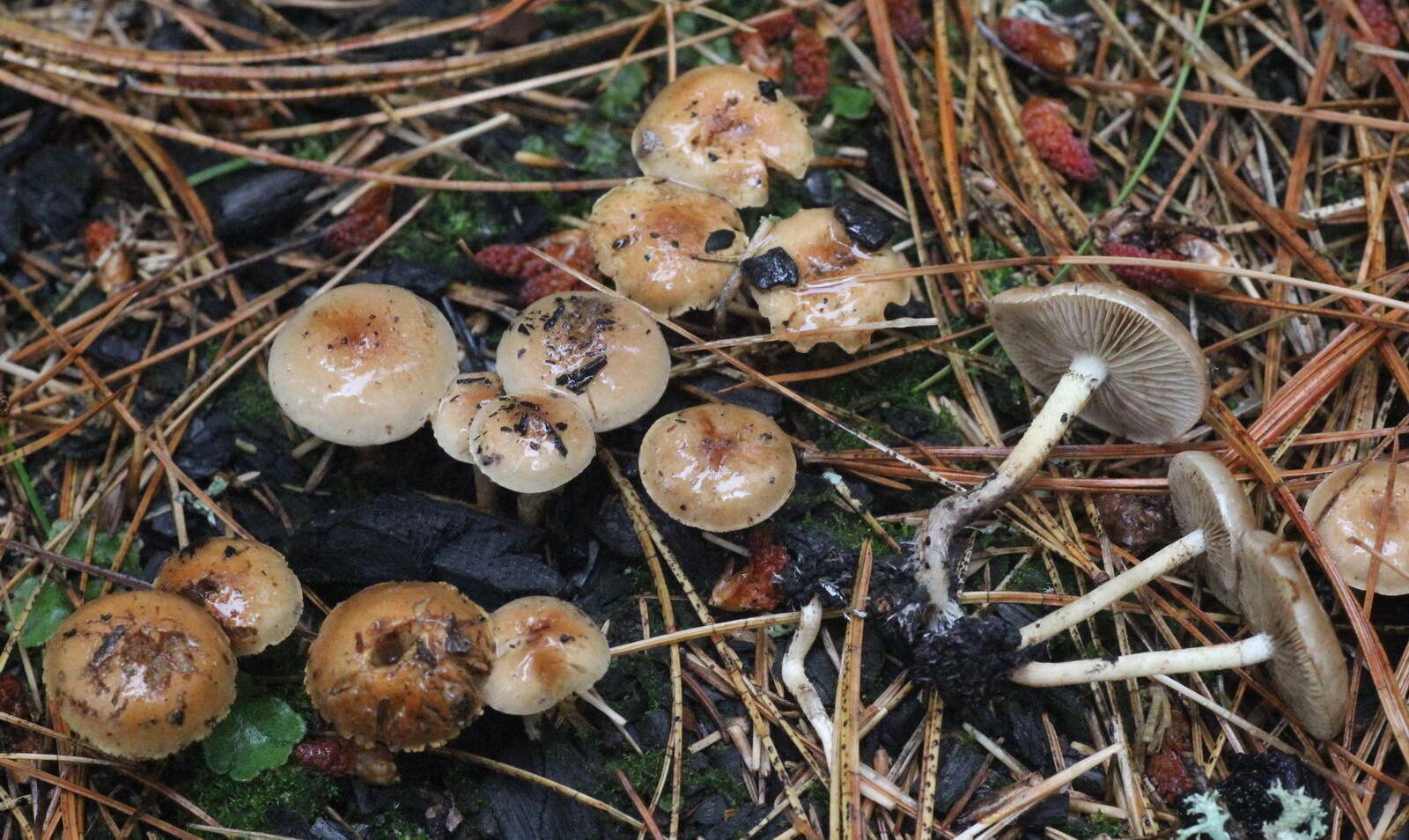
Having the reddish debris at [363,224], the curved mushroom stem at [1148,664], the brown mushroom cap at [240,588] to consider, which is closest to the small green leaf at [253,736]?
the brown mushroom cap at [240,588]

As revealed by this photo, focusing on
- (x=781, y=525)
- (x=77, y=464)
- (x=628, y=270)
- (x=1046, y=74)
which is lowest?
(x=77, y=464)

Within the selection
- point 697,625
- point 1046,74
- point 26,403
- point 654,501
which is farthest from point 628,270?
point 26,403

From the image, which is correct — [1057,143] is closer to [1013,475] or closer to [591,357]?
[1013,475]

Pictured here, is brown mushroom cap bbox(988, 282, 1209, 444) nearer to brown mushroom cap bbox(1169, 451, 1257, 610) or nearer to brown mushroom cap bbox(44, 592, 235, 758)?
brown mushroom cap bbox(1169, 451, 1257, 610)

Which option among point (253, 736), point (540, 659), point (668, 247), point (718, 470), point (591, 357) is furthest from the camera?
point (668, 247)

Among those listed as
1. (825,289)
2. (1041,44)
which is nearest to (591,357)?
(825,289)

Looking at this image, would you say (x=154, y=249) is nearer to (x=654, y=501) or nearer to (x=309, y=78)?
(x=309, y=78)
